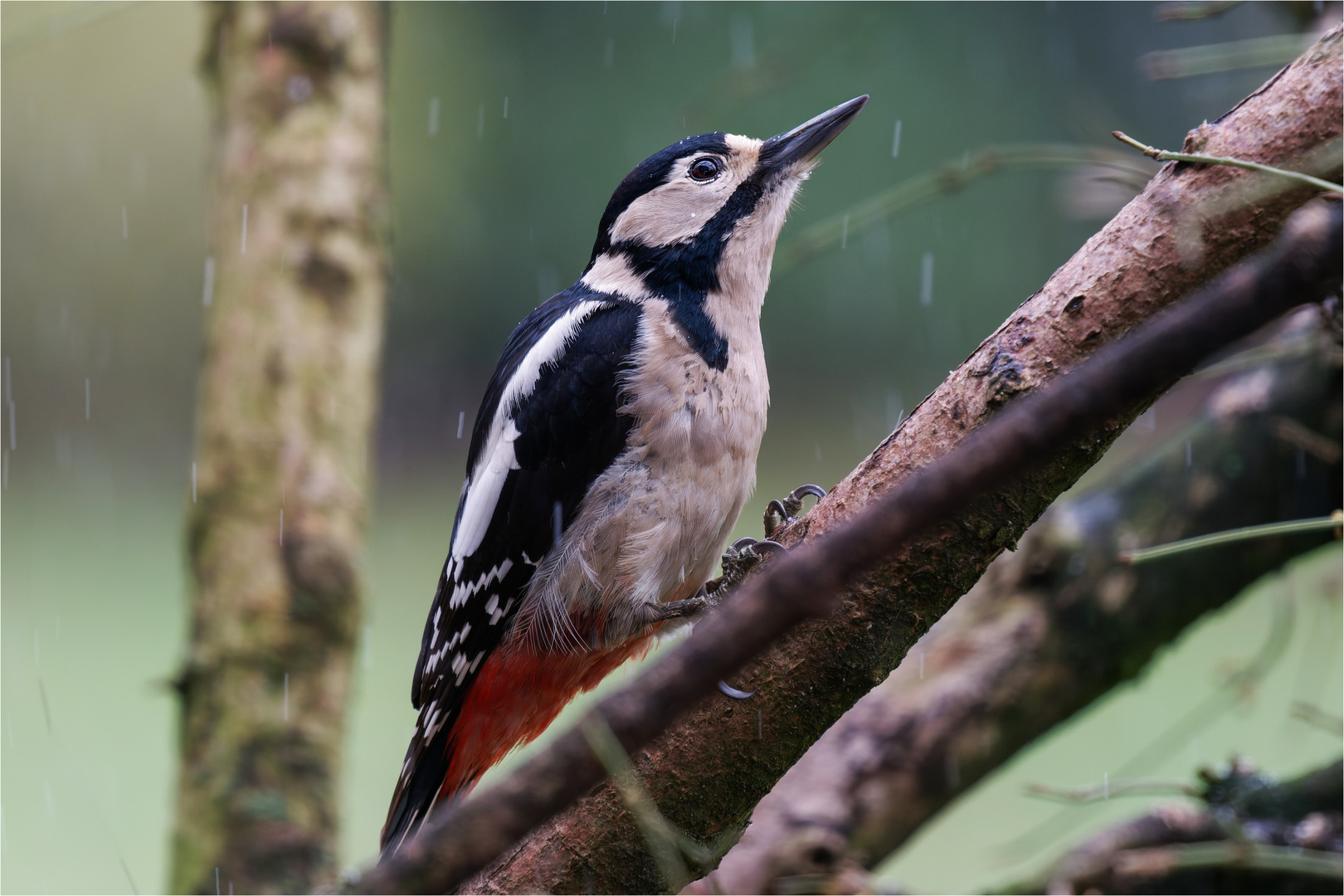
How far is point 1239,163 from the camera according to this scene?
0.88 metres

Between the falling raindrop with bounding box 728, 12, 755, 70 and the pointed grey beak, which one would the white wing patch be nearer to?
the pointed grey beak

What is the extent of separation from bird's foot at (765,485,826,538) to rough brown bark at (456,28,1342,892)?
0.23 metres

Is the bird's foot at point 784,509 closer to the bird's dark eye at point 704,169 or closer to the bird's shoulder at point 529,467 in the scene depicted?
the bird's shoulder at point 529,467

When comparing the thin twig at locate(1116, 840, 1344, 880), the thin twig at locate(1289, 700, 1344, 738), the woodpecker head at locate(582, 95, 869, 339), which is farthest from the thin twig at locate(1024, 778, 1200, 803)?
the woodpecker head at locate(582, 95, 869, 339)

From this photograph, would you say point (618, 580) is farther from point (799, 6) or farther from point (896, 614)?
point (799, 6)

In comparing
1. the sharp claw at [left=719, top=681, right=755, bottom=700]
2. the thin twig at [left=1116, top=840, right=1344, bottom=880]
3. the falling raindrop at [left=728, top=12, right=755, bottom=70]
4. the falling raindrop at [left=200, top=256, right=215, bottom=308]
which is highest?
the falling raindrop at [left=728, top=12, right=755, bottom=70]

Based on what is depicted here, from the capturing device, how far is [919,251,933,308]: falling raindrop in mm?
4738

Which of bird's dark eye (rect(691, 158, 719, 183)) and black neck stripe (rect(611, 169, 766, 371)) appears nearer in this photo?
black neck stripe (rect(611, 169, 766, 371))

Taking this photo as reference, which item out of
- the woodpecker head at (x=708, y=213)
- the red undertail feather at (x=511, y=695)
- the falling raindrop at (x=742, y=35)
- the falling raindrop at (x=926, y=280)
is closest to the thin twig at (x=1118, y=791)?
the red undertail feather at (x=511, y=695)

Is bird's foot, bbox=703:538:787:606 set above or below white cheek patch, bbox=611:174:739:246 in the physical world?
below

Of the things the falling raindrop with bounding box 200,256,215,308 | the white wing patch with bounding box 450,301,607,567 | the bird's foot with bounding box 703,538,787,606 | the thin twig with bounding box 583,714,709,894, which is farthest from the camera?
the falling raindrop with bounding box 200,256,215,308

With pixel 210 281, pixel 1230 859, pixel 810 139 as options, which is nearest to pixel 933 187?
pixel 810 139

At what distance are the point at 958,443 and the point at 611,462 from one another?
2.15ft

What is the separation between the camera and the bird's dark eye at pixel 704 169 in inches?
72.5
